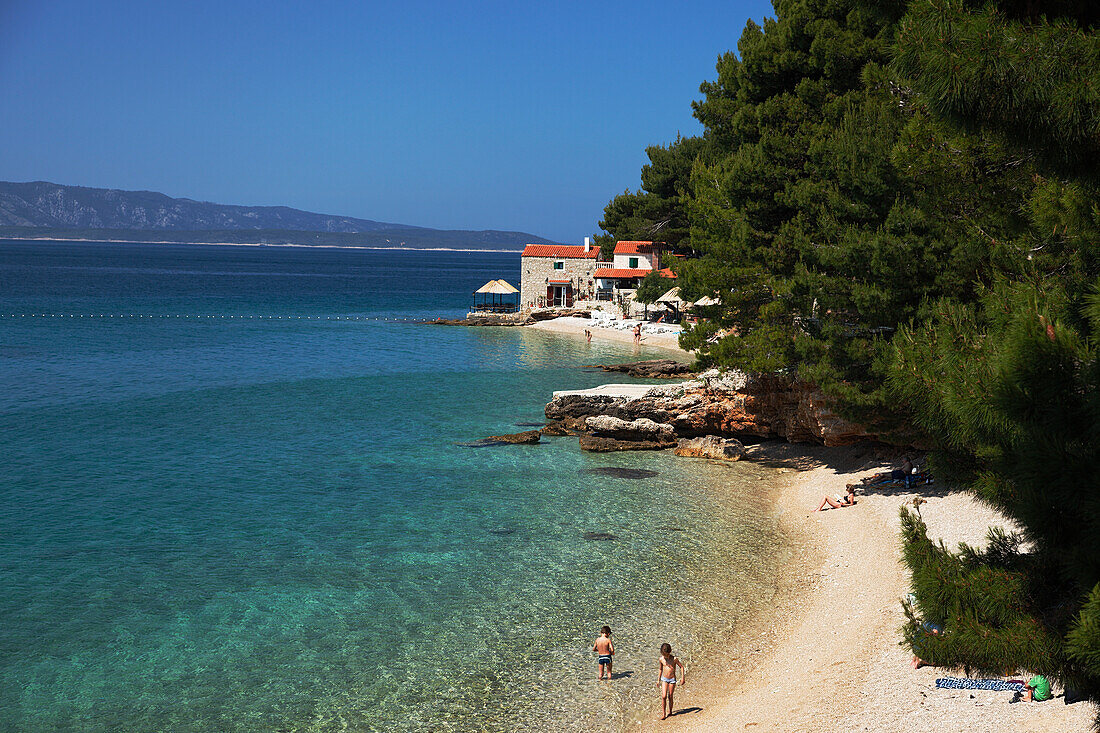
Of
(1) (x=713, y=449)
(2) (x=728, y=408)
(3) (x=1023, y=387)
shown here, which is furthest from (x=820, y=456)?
(3) (x=1023, y=387)

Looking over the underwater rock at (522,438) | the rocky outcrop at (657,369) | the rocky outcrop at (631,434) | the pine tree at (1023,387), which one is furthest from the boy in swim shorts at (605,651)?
the rocky outcrop at (657,369)

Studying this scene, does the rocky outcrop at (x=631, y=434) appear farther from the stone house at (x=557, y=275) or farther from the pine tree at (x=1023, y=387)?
the stone house at (x=557, y=275)

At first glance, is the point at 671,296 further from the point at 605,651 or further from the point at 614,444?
the point at 605,651

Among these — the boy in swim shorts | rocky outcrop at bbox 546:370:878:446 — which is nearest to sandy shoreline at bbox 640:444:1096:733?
the boy in swim shorts

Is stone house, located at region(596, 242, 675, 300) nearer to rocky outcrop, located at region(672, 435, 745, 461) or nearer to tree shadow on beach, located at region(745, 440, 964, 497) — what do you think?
rocky outcrop, located at region(672, 435, 745, 461)

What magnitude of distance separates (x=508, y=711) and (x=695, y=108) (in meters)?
35.0

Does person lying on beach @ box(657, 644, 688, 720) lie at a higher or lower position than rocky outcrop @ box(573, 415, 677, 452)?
lower

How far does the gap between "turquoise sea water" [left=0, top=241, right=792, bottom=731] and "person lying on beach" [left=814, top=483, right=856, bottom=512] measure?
1596 millimetres

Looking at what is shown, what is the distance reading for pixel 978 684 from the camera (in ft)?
33.8

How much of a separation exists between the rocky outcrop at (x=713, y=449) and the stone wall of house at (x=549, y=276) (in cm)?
5203

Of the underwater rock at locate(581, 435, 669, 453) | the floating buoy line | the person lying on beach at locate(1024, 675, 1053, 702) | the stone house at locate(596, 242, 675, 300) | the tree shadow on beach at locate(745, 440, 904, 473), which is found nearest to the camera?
the person lying on beach at locate(1024, 675, 1053, 702)

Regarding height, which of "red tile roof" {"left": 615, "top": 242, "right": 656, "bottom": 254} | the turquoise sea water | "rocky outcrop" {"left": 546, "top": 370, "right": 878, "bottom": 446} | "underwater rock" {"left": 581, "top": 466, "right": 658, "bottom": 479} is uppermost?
"red tile roof" {"left": 615, "top": 242, "right": 656, "bottom": 254}

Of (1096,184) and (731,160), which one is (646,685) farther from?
(731,160)

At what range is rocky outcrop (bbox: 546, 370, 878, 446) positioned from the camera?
23406 millimetres
